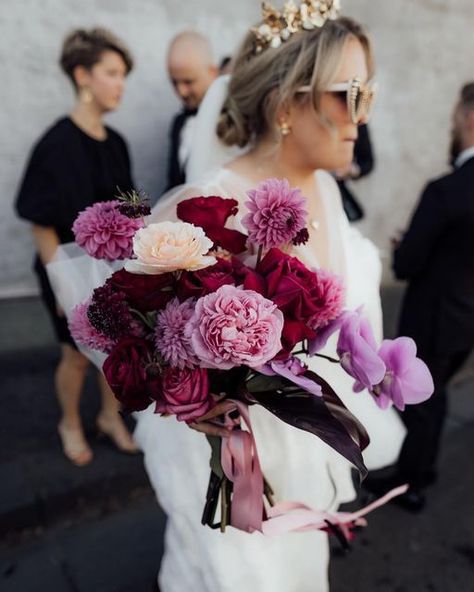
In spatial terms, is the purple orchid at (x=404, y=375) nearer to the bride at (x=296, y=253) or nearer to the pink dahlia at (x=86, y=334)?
the bride at (x=296, y=253)

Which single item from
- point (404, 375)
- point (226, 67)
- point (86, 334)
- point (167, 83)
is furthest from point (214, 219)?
point (167, 83)

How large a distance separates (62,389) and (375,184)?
4127 mm

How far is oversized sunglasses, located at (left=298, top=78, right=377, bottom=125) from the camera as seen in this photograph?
161 centimetres

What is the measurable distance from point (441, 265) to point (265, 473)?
156 cm

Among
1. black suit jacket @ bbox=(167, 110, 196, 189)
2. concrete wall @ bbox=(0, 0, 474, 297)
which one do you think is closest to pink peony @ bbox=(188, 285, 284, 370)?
black suit jacket @ bbox=(167, 110, 196, 189)

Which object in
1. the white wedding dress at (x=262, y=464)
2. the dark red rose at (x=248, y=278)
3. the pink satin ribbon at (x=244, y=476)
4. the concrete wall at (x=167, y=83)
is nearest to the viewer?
the dark red rose at (x=248, y=278)

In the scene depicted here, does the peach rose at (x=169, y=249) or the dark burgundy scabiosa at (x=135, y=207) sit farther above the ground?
the dark burgundy scabiosa at (x=135, y=207)

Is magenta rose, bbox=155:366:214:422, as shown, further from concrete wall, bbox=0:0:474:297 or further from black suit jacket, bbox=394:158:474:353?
concrete wall, bbox=0:0:474:297

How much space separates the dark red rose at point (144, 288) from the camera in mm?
1093

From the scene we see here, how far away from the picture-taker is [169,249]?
1.02 m

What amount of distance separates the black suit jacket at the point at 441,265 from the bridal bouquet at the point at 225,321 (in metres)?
1.55

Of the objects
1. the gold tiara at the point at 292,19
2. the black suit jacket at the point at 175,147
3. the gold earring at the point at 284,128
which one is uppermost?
the gold tiara at the point at 292,19

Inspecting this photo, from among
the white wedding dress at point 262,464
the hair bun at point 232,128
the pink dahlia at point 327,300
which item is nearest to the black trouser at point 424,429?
the white wedding dress at point 262,464

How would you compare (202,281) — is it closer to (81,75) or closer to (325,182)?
(325,182)
